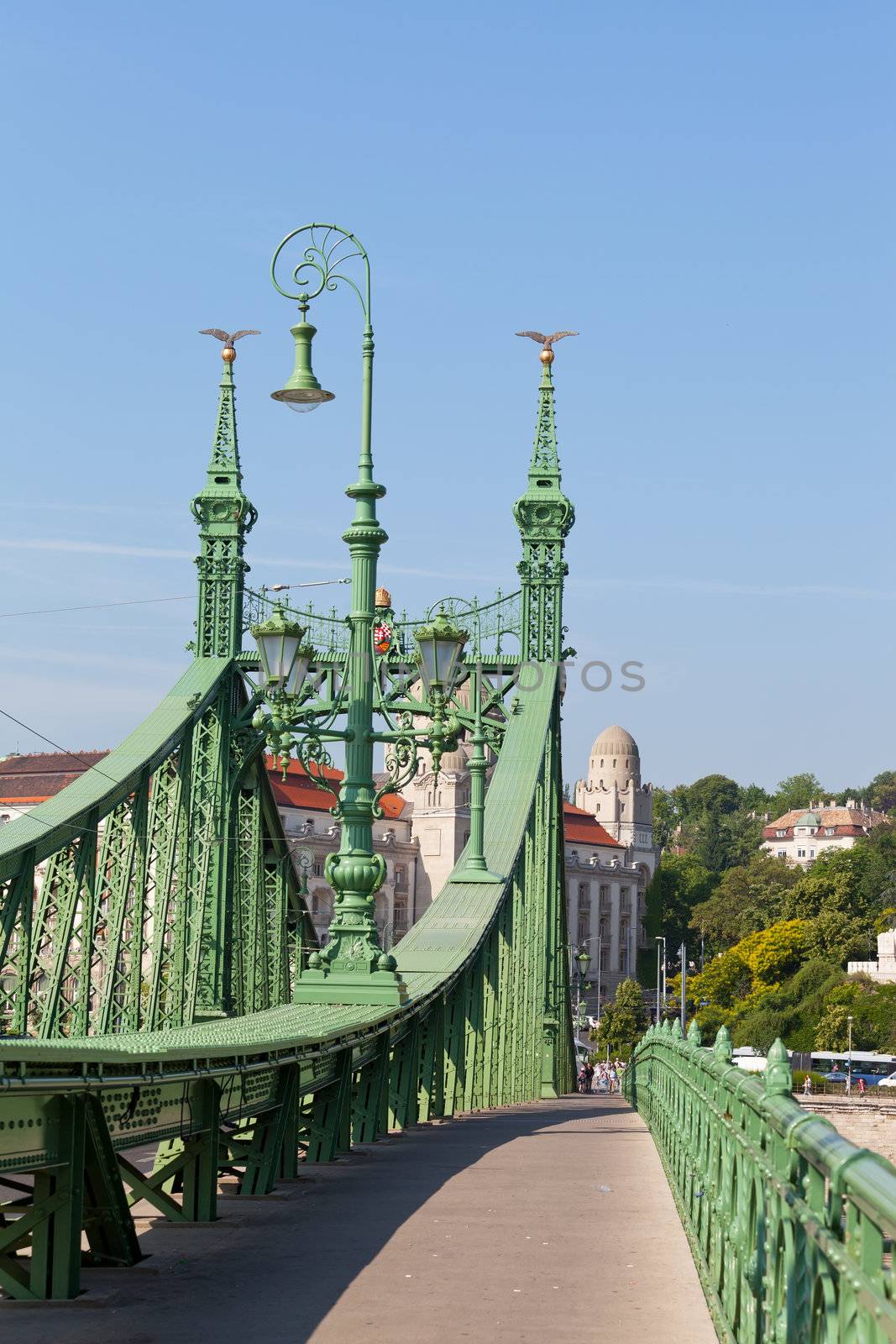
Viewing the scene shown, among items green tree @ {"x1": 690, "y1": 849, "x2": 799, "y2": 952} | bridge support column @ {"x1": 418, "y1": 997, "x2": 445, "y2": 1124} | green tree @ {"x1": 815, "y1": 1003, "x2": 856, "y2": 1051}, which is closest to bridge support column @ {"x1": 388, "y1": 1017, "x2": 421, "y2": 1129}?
bridge support column @ {"x1": 418, "y1": 997, "x2": 445, "y2": 1124}

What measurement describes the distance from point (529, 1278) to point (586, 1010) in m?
140

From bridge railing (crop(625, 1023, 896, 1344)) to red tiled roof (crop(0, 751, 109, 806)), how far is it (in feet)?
350

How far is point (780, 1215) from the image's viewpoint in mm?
5500

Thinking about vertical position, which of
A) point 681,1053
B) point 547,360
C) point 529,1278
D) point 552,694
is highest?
point 547,360

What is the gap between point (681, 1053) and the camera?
469 inches

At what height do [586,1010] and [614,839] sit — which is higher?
[614,839]

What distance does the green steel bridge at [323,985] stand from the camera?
6.65 m

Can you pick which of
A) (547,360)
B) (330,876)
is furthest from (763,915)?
(330,876)

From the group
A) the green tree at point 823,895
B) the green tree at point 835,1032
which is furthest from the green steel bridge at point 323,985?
the green tree at point 823,895

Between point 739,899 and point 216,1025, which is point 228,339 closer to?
point 216,1025

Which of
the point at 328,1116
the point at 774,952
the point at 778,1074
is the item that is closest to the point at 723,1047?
the point at 778,1074

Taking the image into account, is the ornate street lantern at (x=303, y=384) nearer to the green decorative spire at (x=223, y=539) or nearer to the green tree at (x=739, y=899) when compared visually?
the green decorative spire at (x=223, y=539)

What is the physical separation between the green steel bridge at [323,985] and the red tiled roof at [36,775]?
78.1 m

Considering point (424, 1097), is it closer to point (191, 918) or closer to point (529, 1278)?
point (191, 918)
